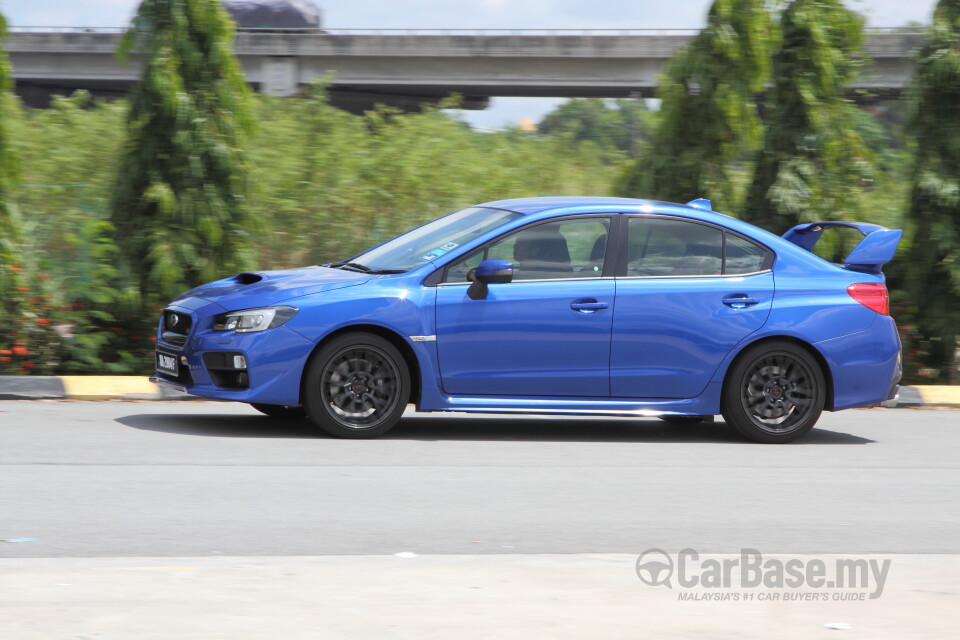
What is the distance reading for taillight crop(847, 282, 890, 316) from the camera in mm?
9500

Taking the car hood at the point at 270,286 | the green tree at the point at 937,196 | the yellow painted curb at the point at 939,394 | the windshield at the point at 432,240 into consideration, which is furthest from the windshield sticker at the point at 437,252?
the green tree at the point at 937,196

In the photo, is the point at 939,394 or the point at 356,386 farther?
the point at 939,394

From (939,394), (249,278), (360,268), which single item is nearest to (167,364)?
(249,278)

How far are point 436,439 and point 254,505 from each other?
254cm

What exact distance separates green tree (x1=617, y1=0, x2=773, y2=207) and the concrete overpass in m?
38.8

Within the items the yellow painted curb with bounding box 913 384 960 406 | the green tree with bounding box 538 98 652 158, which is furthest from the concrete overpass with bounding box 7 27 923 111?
the yellow painted curb with bounding box 913 384 960 406

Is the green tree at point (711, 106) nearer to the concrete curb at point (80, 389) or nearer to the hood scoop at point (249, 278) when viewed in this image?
the concrete curb at point (80, 389)

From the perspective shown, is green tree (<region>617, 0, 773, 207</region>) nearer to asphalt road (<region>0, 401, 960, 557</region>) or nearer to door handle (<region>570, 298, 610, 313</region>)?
asphalt road (<region>0, 401, 960, 557</region>)

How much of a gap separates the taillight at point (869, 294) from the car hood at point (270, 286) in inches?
137

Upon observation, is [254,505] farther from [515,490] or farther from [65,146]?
[65,146]

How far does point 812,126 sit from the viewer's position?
516 inches

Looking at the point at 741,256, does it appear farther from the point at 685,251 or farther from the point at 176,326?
the point at 176,326

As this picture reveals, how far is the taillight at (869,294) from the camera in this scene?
31.2ft

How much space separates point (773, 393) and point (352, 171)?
259 inches
